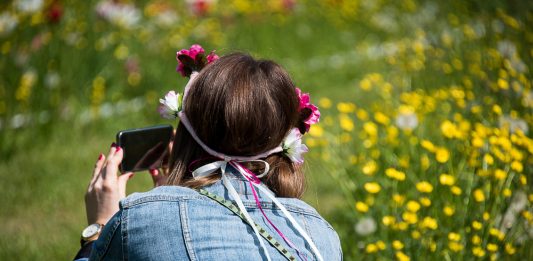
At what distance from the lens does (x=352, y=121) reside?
4.07 meters

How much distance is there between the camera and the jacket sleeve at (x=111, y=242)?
1375 mm

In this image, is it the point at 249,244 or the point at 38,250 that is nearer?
the point at 249,244

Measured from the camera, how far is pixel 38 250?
2697 millimetres

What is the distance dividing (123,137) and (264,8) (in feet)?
17.7

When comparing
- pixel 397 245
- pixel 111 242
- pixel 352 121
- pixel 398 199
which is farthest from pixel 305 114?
pixel 352 121

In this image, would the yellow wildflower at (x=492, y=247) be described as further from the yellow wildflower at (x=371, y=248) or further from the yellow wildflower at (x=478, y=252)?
the yellow wildflower at (x=371, y=248)

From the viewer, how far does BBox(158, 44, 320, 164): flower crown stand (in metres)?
1.50

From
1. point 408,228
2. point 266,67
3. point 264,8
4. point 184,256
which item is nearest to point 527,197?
point 408,228

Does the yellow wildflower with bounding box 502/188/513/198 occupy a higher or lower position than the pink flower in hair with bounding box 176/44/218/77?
lower

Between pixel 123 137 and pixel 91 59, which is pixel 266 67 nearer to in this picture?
pixel 123 137

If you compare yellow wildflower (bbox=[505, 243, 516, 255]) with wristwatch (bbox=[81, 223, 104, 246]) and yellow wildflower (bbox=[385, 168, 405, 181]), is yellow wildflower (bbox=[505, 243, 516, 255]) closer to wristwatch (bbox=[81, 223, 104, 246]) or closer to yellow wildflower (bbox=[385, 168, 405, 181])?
yellow wildflower (bbox=[385, 168, 405, 181])

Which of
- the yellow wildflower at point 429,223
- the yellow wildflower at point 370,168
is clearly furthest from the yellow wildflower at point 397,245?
the yellow wildflower at point 370,168

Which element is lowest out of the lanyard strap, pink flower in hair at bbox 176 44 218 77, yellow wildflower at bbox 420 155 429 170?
yellow wildflower at bbox 420 155 429 170

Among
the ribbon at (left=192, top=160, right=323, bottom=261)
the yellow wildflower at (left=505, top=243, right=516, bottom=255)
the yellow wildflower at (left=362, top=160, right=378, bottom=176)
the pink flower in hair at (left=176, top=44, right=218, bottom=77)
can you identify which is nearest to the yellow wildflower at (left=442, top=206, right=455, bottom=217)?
the yellow wildflower at (left=505, top=243, right=516, bottom=255)
